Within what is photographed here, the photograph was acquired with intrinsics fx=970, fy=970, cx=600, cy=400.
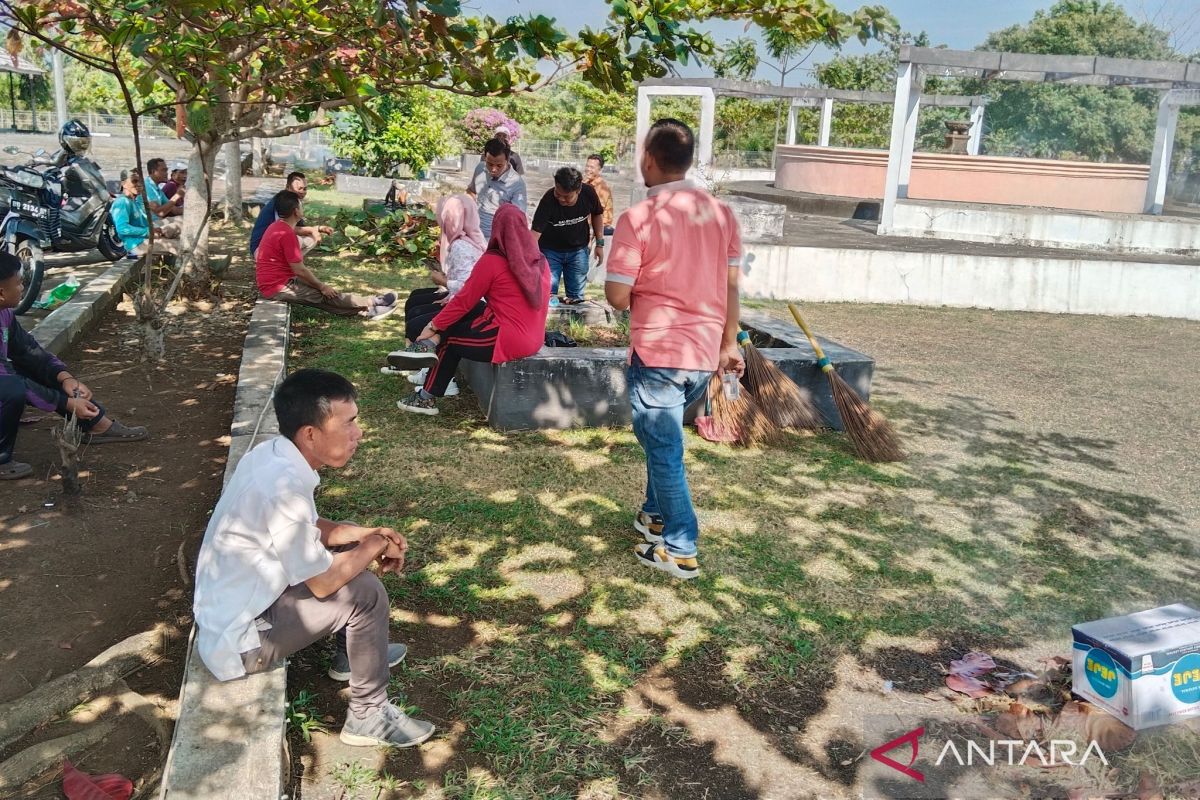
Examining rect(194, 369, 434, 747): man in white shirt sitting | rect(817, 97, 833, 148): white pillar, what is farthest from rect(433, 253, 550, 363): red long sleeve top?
rect(817, 97, 833, 148): white pillar

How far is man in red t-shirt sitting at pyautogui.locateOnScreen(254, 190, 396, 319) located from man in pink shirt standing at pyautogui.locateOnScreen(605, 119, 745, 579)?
478 cm

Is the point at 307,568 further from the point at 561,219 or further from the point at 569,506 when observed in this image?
the point at 561,219

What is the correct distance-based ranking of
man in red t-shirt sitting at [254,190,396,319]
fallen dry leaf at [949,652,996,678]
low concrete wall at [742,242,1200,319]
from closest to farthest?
1. fallen dry leaf at [949,652,996,678]
2. man in red t-shirt sitting at [254,190,396,319]
3. low concrete wall at [742,242,1200,319]

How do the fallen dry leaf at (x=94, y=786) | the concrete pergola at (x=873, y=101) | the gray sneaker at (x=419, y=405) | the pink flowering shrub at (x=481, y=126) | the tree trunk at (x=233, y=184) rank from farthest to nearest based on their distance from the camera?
Answer: 1. the concrete pergola at (x=873, y=101)
2. the pink flowering shrub at (x=481, y=126)
3. the tree trunk at (x=233, y=184)
4. the gray sneaker at (x=419, y=405)
5. the fallen dry leaf at (x=94, y=786)

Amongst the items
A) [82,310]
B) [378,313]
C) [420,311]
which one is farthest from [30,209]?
[420,311]

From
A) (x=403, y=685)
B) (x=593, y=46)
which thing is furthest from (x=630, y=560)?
(x=593, y=46)

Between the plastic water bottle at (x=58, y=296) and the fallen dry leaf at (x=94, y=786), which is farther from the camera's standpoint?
the plastic water bottle at (x=58, y=296)

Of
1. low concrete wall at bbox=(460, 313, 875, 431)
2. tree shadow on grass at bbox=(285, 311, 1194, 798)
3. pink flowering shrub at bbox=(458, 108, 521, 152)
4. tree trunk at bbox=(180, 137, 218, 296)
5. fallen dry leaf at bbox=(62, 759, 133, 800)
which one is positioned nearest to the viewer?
fallen dry leaf at bbox=(62, 759, 133, 800)

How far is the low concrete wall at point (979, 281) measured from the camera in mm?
10719

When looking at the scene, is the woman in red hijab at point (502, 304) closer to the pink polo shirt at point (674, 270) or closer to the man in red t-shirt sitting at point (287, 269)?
the pink polo shirt at point (674, 270)

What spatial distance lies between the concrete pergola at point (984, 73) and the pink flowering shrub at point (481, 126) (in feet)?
26.3

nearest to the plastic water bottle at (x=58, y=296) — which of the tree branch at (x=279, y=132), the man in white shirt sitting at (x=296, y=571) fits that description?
the tree branch at (x=279, y=132)

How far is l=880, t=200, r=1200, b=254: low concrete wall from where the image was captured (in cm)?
1450

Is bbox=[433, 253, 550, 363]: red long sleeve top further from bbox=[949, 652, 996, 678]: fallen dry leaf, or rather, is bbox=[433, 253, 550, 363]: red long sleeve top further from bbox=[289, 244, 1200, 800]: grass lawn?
bbox=[949, 652, 996, 678]: fallen dry leaf
